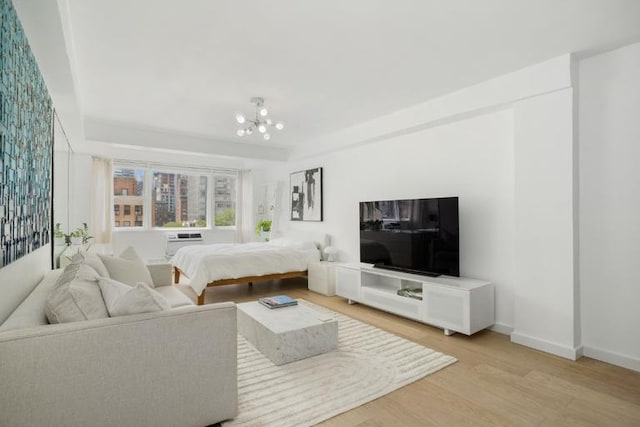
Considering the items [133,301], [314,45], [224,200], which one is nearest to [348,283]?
[314,45]

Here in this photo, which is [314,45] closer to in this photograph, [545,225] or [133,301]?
[133,301]

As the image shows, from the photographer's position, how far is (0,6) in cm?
153

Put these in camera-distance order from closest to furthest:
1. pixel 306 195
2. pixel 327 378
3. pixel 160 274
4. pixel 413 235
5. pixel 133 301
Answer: pixel 133 301 → pixel 327 378 → pixel 160 274 → pixel 413 235 → pixel 306 195

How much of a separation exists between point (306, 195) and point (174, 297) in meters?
3.54

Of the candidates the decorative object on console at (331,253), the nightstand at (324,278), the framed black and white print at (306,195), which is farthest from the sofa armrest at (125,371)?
the framed black and white print at (306,195)

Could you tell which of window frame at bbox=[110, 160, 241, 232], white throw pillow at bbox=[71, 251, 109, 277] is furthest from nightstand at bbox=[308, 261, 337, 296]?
window frame at bbox=[110, 160, 241, 232]

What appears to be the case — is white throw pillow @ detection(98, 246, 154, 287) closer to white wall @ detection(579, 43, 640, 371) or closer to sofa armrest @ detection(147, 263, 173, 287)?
sofa armrest @ detection(147, 263, 173, 287)

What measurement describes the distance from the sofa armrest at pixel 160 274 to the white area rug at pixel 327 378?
120 centimetres

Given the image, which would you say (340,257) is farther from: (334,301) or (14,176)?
(14,176)

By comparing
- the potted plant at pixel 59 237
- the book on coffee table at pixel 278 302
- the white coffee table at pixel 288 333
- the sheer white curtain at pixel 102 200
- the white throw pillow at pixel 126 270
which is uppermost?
the sheer white curtain at pixel 102 200

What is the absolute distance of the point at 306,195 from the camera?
6.25m

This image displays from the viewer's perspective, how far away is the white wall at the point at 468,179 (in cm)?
335

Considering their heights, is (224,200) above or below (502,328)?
above

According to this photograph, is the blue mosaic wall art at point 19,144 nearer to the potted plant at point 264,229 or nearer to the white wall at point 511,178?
the white wall at point 511,178
